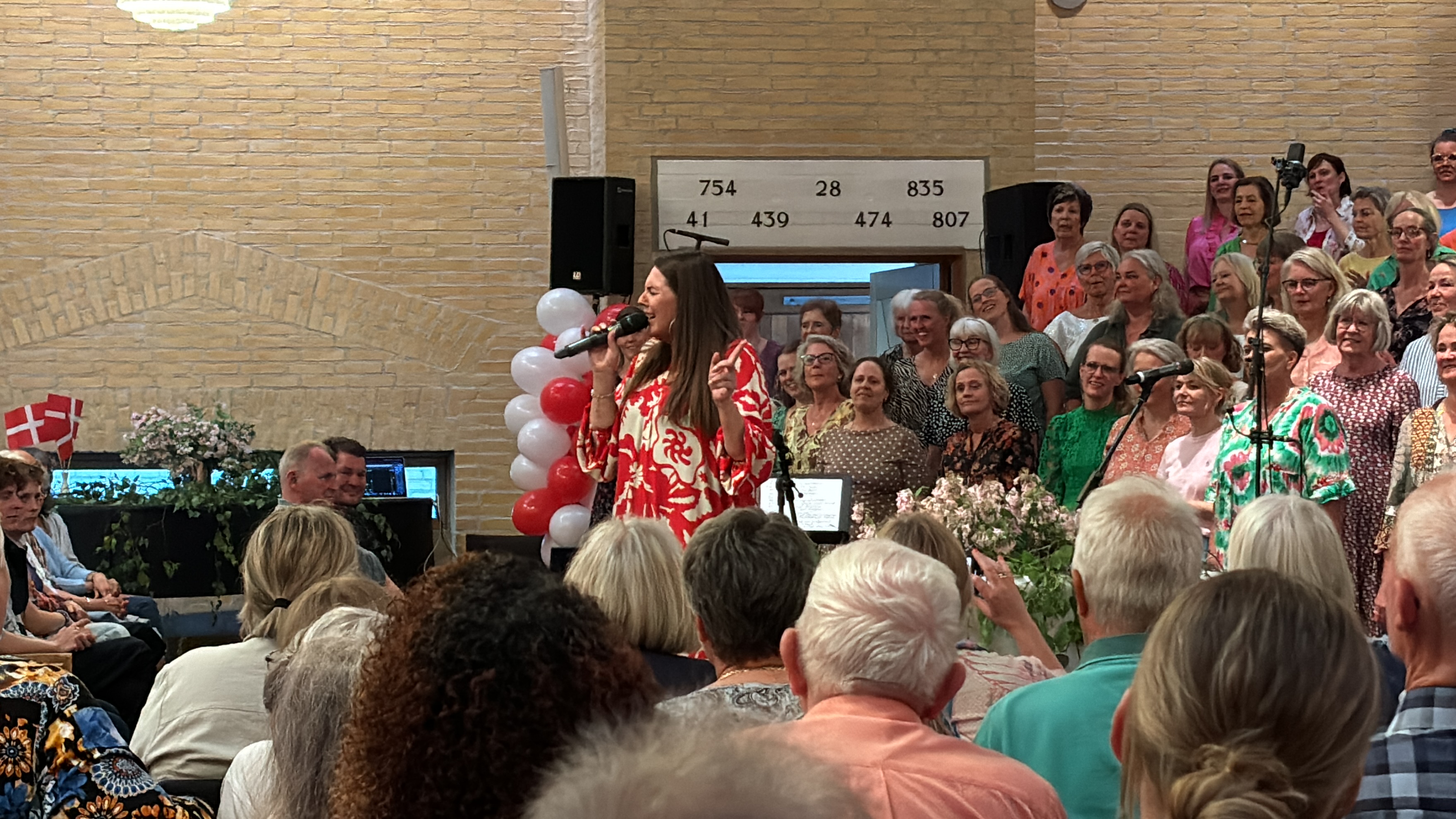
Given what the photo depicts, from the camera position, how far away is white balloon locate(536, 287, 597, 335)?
8.73 meters

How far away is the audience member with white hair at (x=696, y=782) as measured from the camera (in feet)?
2.22

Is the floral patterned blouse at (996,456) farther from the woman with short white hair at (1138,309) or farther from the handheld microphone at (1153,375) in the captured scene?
the handheld microphone at (1153,375)

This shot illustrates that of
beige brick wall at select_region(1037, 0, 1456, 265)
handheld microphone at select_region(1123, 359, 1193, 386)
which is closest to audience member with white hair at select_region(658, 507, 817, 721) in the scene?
handheld microphone at select_region(1123, 359, 1193, 386)

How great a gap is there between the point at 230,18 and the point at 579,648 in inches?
363

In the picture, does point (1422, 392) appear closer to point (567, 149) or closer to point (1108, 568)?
point (1108, 568)

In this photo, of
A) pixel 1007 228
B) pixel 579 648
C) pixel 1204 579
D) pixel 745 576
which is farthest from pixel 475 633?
pixel 1007 228

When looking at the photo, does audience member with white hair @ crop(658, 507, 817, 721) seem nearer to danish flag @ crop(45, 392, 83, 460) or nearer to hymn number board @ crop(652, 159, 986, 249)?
hymn number board @ crop(652, 159, 986, 249)

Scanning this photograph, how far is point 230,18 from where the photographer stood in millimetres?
9734

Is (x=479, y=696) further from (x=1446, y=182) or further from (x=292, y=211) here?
(x=292, y=211)

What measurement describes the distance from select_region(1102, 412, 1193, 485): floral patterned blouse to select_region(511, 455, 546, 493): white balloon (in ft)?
11.3

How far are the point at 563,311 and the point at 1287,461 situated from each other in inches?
180

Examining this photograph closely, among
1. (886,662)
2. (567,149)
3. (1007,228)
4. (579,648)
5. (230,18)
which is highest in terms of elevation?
(230,18)

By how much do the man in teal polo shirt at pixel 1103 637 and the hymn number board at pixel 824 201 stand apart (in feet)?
22.4

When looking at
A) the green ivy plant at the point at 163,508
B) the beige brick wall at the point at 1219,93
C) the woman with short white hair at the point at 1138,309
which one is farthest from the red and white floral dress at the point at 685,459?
the beige brick wall at the point at 1219,93
